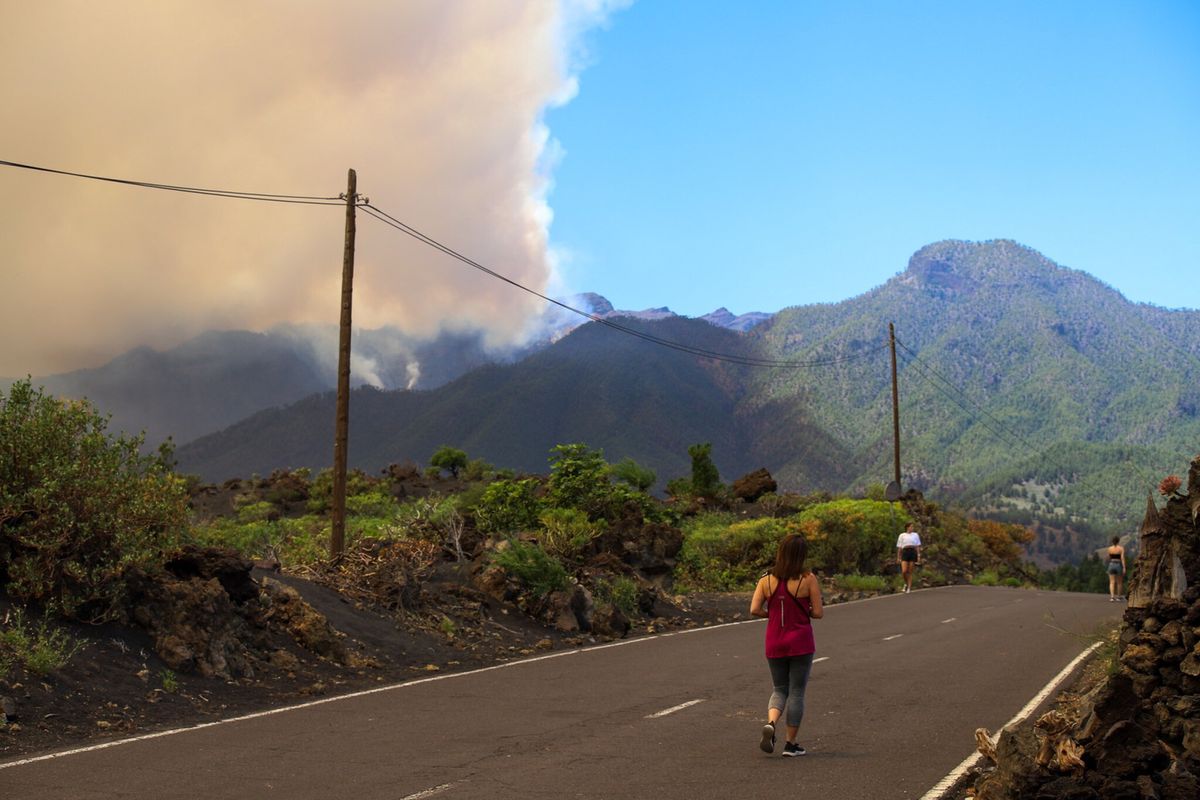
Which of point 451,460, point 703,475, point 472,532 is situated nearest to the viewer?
point 472,532

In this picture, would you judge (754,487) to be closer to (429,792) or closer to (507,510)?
(507,510)

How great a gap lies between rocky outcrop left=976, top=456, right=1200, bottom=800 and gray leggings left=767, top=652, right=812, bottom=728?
197cm

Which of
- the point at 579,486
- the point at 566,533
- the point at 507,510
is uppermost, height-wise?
the point at 579,486

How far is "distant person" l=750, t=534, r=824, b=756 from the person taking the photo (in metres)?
10.3

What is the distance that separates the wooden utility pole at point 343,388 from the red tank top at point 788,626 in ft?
40.5

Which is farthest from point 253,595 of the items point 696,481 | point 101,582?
point 696,481

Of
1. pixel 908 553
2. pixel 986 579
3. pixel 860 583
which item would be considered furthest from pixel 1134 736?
pixel 986 579

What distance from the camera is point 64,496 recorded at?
569 inches

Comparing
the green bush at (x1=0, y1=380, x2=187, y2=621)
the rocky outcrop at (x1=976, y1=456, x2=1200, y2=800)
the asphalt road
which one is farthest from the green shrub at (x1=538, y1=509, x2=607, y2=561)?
the rocky outcrop at (x1=976, y1=456, x2=1200, y2=800)

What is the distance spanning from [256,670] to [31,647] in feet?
9.55

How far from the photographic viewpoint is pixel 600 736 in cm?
1134

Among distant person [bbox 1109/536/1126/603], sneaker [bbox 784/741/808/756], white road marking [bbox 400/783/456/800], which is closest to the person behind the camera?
white road marking [bbox 400/783/456/800]

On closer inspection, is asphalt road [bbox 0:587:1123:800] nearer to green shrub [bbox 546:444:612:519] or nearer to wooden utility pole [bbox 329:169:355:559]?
wooden utility pole [bbox 329:169:355:559]

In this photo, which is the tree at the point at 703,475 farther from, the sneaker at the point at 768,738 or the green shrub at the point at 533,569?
the sneaker at the point at 768,738
